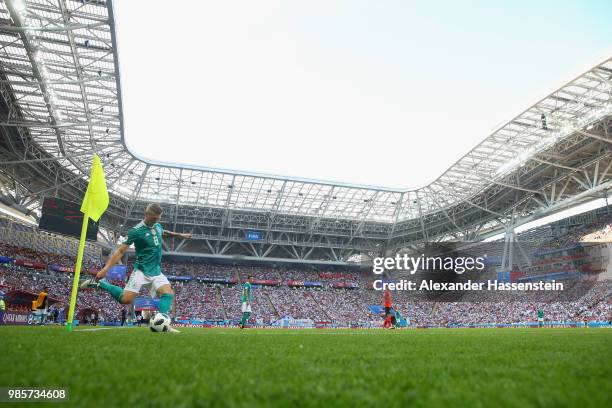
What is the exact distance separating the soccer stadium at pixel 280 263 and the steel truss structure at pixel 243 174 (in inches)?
7.3

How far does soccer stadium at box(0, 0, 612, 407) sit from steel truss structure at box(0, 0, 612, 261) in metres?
0.19

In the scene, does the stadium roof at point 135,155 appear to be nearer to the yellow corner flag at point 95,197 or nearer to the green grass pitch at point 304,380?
the yellow corner flag at point 95,197

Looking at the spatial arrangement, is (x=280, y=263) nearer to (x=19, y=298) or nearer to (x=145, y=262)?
(x=19, y=298)

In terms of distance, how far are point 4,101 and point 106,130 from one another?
21.7 feet

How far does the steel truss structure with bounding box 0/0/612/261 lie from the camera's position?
22.0 metres

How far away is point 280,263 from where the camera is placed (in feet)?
189

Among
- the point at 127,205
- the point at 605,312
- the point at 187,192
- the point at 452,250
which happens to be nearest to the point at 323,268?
the point at 452,250

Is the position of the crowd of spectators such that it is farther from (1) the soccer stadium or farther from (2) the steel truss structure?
(2) the steel truss structure

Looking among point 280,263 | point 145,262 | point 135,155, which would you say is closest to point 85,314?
point 135,155

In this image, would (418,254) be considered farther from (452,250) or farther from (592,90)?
(592,90)

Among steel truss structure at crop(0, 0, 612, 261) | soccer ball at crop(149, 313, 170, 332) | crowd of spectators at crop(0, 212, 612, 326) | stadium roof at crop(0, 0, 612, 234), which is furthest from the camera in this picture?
crowd of spectators at crop(0, 212, 612, 326)

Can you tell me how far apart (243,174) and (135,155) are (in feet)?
33.3

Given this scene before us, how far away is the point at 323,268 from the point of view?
5875cm

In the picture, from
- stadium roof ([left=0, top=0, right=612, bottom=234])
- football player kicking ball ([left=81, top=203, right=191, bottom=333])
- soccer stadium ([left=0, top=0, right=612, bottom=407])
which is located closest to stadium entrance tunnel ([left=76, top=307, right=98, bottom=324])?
soccer stadium ([left=0, top=0, right=612, bottom=407])
